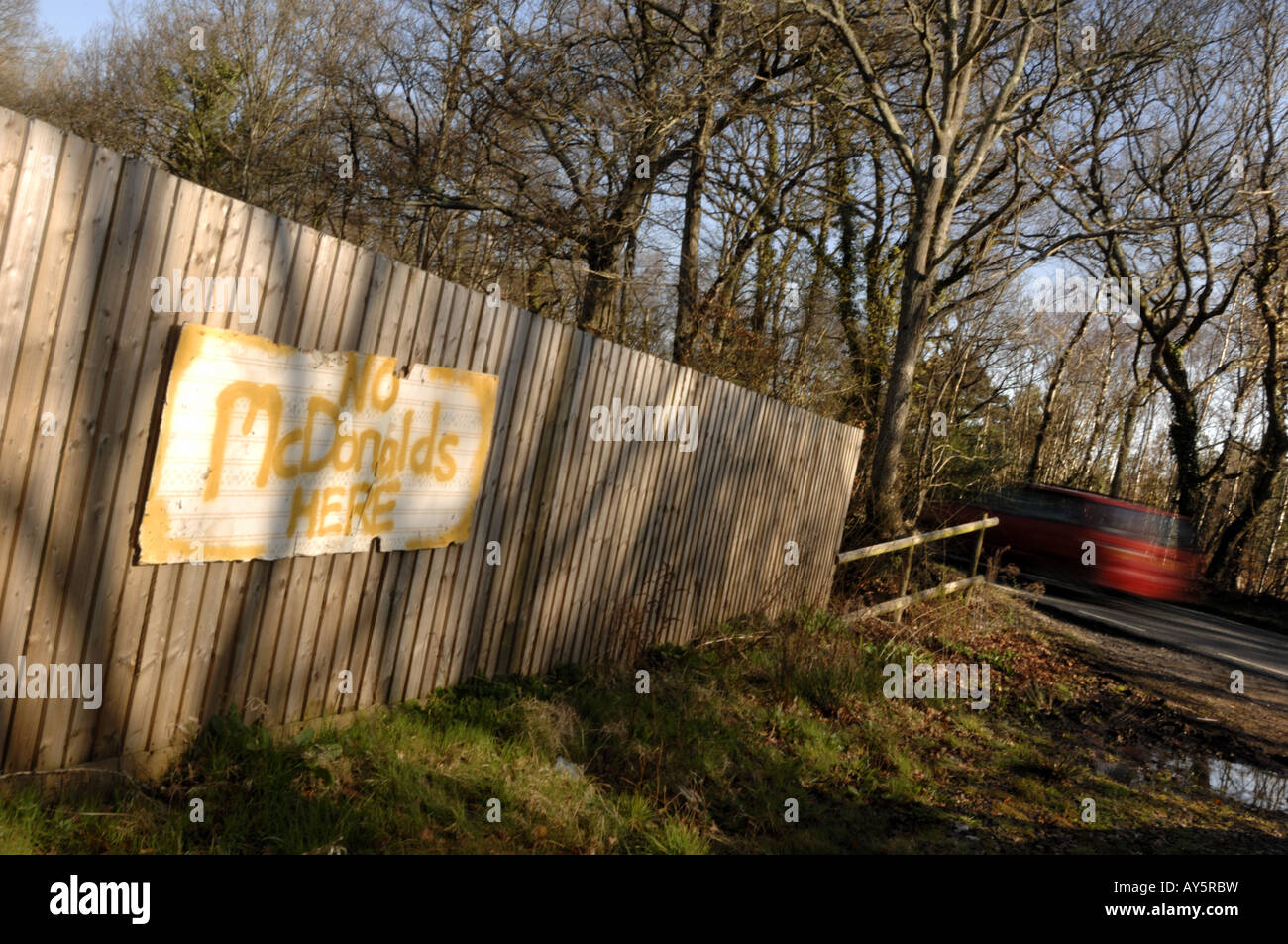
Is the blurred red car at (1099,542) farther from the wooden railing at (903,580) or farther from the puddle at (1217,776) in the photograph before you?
the puddle at (1217,776)

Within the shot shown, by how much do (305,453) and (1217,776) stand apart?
6.71 m

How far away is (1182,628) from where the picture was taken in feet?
40.2

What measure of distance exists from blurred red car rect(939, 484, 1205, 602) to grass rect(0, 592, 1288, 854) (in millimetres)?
5888

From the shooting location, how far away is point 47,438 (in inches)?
113

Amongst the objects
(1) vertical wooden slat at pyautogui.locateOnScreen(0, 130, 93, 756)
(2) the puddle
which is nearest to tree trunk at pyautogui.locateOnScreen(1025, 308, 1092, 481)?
(2) the puddle

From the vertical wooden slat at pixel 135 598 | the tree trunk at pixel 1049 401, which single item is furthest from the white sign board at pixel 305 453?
the tree trunk at pixel 1049 401

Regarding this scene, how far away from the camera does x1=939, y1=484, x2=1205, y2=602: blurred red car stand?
13.1 meters

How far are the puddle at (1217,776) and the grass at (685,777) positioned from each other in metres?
0.16

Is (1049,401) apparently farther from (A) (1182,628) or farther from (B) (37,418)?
(B) (37,418)

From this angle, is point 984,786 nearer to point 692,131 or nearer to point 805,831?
point 805,831

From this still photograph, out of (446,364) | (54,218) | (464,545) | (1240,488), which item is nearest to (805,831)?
(464,545)

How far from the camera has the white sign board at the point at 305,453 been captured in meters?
3.25

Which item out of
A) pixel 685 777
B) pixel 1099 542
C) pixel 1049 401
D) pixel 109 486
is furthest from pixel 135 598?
pixel 1049 401

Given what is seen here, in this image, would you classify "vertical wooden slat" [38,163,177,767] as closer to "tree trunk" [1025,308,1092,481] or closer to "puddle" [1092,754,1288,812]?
"puddle" [1092,754,1288,812]
